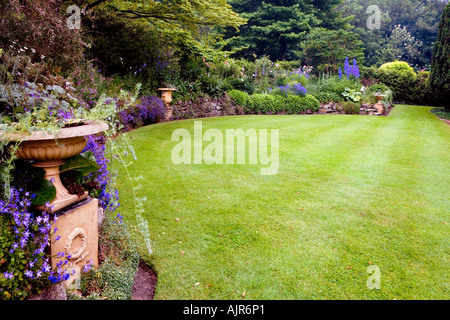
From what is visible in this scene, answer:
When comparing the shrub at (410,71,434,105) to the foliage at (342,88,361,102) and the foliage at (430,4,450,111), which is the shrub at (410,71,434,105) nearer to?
the foliage at (430,4,450,111)

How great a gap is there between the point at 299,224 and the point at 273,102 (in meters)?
8.80

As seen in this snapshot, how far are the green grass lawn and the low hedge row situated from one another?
5.45m

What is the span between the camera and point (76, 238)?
195cm

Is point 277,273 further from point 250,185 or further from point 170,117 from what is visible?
point 170,117

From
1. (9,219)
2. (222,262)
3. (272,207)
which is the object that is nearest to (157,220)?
(222,262)

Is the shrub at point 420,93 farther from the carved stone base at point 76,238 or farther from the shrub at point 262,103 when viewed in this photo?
the carved stone base at point 76,238

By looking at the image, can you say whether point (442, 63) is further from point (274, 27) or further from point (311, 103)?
point (274, 27)

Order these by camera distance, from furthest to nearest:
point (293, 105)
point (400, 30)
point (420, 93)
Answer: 1. point (400, 30)
2. point (420, 93)
3. point (293, 105)

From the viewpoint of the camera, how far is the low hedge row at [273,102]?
10922mm

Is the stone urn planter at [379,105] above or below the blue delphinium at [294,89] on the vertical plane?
below

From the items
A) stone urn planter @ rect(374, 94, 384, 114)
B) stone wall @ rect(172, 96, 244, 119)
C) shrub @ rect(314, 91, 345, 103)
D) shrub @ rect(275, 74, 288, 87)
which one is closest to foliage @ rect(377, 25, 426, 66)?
stone urn planter @ rect(374, 94, 384, 114)

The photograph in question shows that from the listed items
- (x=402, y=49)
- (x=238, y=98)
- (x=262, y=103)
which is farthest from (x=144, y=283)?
(x=402, y=49)

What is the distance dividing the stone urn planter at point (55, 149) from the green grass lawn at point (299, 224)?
0.92 meters

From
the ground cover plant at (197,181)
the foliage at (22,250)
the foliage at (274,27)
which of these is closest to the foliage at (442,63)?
the ground cover plant at (197,181)
